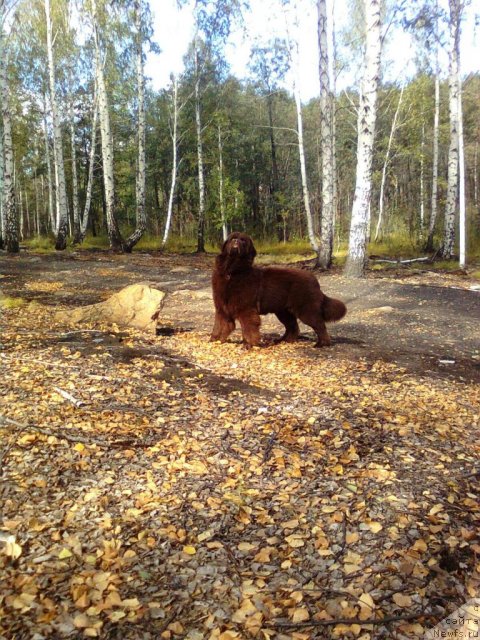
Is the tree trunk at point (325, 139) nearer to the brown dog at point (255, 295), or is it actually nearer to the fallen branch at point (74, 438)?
the brown dog at point (255, 295)

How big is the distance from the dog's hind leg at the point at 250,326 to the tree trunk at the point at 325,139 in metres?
10.2

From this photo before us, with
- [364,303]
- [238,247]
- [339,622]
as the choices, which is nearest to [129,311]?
[238,247]

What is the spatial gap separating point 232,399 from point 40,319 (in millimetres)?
4196

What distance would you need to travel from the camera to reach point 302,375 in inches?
214

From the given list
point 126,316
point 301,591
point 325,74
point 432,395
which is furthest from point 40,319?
point 325,74

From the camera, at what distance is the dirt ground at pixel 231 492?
2129 millimetres

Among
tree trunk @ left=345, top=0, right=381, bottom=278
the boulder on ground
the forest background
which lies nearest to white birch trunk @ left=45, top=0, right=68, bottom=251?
the forest background

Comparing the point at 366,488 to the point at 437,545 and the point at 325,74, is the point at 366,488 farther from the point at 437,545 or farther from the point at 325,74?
the point at 325,74

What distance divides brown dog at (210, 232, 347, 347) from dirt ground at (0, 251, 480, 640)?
0.62m

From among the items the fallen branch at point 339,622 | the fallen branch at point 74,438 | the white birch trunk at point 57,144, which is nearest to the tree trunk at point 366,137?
the fallen branch at point 74,438

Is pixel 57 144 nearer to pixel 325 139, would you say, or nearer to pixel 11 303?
pixel 325 139

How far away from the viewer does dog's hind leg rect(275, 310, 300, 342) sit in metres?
6.88

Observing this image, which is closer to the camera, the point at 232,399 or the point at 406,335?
the point at 232,399

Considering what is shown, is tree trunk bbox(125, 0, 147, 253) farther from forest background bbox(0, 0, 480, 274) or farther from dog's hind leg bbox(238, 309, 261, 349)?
dog's hind leg bbox(238, 309, 261, 349)
